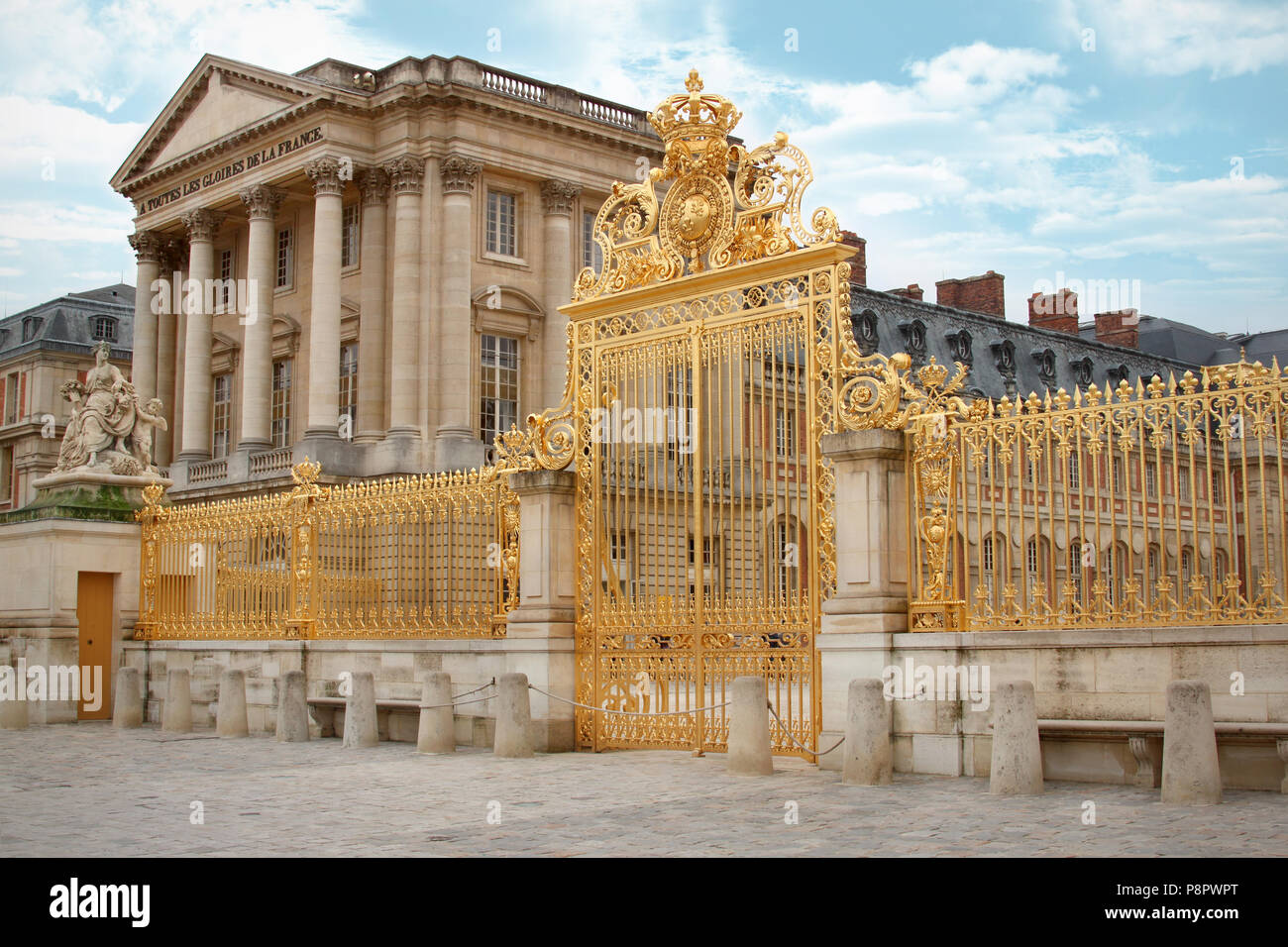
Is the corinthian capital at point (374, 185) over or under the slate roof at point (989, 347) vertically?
over

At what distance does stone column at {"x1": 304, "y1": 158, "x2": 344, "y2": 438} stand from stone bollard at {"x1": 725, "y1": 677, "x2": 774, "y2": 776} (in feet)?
97.5

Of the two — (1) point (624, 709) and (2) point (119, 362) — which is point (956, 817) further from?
(2) point (119, 362)

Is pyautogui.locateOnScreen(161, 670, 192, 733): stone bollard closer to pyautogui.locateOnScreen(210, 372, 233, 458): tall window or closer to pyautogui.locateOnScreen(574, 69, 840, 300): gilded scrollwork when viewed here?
pyautogui.locateOnScreen(574, 69, 840, 300): gilded scrollwork

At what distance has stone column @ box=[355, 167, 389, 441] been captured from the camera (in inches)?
1645

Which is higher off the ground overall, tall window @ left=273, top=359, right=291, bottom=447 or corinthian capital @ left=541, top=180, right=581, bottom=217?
corinthian capital @ left=541, top=180, right=581, bottom=217

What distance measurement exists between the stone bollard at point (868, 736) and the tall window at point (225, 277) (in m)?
38.8

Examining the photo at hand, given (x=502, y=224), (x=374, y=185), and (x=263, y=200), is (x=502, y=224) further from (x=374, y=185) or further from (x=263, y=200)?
(x=263, y=200)

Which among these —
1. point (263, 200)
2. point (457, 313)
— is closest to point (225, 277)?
point (263, 200)

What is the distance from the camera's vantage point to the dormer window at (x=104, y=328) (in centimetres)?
6706

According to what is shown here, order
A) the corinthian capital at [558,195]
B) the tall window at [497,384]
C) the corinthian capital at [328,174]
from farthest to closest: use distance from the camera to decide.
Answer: the corinthian capital at [558,195] → the tall window at [497,384] → the corinthian capital at [328,174]

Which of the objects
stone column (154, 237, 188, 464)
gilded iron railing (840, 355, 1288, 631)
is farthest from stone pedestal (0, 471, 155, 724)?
stone column (154, 237, 188, 464)

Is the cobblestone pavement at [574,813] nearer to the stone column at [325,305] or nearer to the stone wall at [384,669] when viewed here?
the stone wall at [384,669]

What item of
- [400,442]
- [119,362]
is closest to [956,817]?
[400,442]

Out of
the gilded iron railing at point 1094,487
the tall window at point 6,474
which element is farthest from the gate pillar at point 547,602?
the tall window at point 6,474
